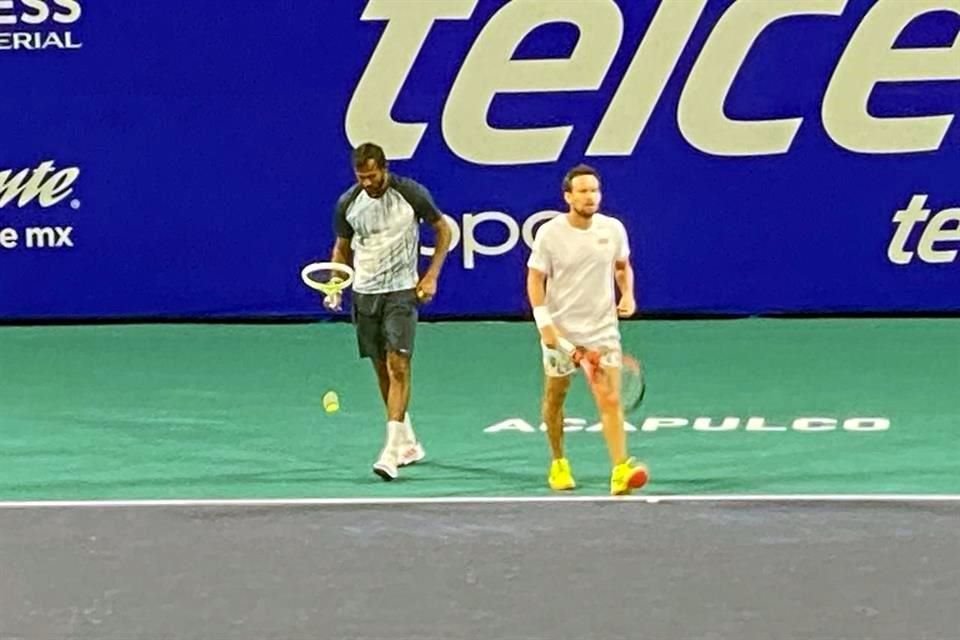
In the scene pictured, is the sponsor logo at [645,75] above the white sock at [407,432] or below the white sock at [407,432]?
above

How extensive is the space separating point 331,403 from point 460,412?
36.8 inches

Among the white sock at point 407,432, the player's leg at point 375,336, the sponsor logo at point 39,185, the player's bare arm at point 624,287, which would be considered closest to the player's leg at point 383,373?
the player's leg at point 375,336

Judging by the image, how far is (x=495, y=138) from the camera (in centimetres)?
1614

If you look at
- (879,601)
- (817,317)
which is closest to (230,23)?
(817,317)

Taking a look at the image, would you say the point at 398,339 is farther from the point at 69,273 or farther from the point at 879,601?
the point at 69,273

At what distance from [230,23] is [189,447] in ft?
16.9

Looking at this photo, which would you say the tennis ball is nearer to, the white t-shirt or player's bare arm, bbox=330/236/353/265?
Answer: player's bare arm, bbox=330/236/353/265

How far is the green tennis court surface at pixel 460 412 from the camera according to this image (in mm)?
11055

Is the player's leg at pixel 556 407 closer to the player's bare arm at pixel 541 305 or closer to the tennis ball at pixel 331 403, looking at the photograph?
the player's bare arm at pixel 541 305

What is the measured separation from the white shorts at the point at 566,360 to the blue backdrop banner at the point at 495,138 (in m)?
5.54

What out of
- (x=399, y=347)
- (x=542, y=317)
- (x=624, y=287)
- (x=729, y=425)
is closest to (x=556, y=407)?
(x=542, y=317)

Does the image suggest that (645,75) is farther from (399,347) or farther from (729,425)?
(399,347)

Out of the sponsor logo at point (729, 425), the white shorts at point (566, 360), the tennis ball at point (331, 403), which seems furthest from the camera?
the tennis ball at point (331, 403)

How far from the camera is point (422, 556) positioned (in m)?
9.25
